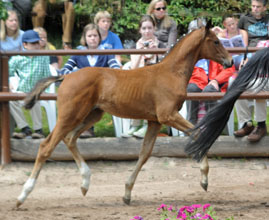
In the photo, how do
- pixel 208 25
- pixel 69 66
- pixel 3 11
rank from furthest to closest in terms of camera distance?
pixel 3 11 < pixel 69 66 < pixel 208 25

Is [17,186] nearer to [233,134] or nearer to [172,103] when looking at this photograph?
[172,103]

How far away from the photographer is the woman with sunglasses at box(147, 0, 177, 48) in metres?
8.41

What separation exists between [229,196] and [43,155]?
1.94 m

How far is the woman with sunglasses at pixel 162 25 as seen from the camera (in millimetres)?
8414

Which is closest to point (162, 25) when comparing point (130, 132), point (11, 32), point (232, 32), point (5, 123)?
point (232, 32)

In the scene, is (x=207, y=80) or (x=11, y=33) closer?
(x=207, y=80)

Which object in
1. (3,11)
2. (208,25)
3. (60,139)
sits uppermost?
(208,25)

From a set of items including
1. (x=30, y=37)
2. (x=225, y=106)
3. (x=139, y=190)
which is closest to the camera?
(x=225, y=106)

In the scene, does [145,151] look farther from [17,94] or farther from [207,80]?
[17,94]

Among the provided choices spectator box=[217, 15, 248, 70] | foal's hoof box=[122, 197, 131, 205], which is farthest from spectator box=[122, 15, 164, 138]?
foal's hoof box=[122, 197, 131, 205]

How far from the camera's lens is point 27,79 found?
24.1ft

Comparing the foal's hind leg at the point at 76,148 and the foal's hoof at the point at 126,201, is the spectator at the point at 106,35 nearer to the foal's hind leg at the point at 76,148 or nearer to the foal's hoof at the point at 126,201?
the foal's hind leg at the point at 76,148

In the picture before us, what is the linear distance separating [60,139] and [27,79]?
172 cm

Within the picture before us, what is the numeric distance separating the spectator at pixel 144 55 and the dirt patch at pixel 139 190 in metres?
0.38
